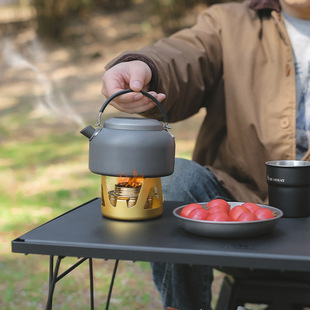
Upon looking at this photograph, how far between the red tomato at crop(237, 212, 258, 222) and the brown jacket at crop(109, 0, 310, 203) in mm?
631

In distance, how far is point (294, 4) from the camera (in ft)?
5.97

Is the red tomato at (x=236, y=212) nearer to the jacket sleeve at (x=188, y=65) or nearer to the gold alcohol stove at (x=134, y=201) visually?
the gold alcohol stove at (x=134, y=201)

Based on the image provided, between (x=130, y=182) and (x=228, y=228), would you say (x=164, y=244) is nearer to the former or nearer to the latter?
(x=228, y=228)

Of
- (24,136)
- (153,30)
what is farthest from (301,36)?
(153,30)

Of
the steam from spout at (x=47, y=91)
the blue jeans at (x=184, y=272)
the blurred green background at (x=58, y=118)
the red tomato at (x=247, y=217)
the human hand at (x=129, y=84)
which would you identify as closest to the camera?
the red tomato at (x=247, y=217)

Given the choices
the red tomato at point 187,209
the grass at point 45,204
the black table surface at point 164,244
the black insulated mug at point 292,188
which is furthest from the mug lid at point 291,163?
the grass at point 45,204

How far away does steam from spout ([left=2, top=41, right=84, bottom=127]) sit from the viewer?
638 centimetres

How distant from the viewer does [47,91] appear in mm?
6848

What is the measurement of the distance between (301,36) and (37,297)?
4.95 ft

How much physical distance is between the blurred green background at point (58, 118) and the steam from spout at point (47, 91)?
15mm

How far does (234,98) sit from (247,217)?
84 centimetres

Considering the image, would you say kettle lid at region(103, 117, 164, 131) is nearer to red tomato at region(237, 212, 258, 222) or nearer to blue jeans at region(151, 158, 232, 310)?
red tomato at region(237, 212, 258, 222)

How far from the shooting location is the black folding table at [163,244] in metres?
0.99

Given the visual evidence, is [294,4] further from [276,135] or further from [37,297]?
[37,297]
